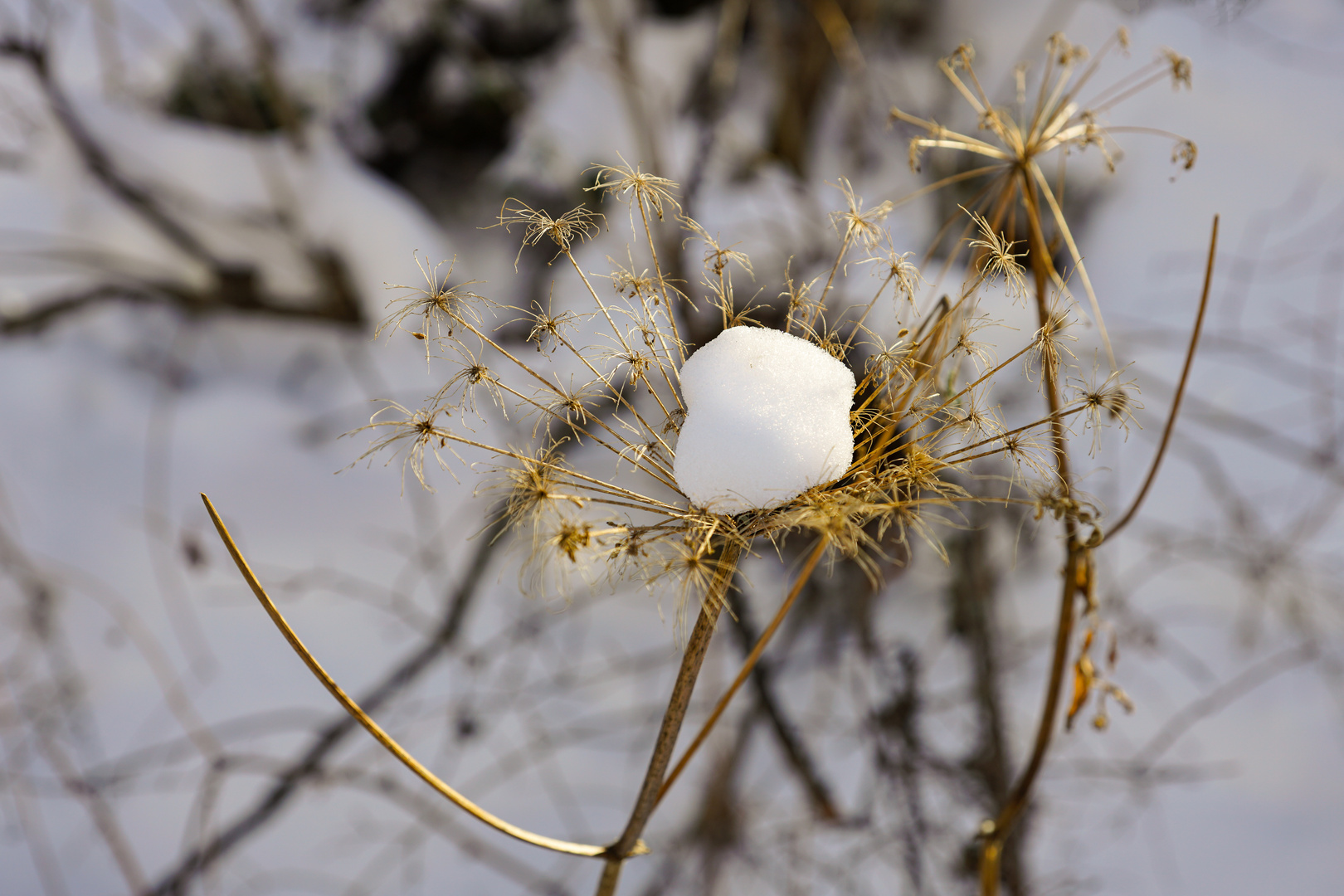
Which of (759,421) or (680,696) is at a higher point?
(759,421)

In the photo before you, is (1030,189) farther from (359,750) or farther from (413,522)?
(359,750)

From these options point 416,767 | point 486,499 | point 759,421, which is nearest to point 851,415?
point 759,421

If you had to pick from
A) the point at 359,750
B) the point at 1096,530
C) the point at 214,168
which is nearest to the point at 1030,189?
the point at 1096,530

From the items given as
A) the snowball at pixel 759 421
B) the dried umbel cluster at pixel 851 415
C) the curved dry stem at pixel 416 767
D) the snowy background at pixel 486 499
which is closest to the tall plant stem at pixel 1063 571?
the dried umbel cluster at pixel 851 415

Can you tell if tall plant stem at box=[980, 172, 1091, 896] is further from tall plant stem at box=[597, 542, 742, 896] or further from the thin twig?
tall plant stem at box=[597, 542, 742, 896]

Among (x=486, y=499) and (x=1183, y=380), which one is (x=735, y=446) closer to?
(x=1183, y=380)

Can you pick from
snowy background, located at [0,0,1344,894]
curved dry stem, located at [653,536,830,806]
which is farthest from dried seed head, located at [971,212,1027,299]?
snowy background, located at [0,0,1344,894]
